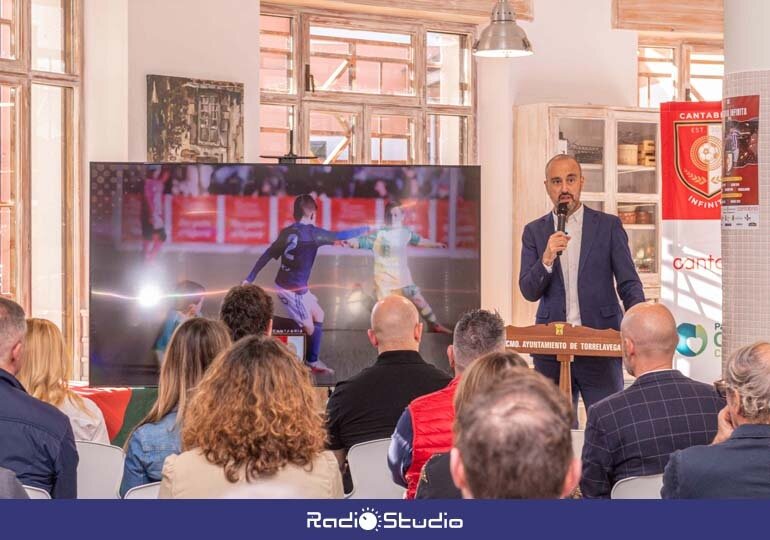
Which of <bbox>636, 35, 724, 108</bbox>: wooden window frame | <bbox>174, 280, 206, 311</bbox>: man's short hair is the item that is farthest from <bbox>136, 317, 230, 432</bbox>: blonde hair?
<bbox>636, 35, 724, 108</bbox>: wooden window frame

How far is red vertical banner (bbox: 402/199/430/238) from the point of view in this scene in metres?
6.39

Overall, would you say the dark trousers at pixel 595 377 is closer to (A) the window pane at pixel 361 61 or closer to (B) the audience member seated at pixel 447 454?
(B) the audience member seated at pixel 447 454

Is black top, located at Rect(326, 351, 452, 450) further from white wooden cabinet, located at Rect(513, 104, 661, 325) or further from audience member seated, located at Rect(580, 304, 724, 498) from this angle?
white wooden cabinet, located at Rect(513, 104, 661, 325)

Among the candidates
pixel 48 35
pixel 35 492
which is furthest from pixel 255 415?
pixel 48 35

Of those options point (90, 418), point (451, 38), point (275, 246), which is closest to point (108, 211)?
point (275, 246)

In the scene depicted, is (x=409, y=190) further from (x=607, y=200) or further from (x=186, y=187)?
(x=607, y=200)

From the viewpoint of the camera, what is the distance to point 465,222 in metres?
6.43

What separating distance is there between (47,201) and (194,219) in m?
1.33

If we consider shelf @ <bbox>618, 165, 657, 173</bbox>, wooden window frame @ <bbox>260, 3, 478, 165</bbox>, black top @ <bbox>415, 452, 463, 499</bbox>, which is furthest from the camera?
shelf @ <bbox>618, 165, 657, 173</bbox>

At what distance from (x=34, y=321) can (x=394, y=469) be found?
4.76 feet

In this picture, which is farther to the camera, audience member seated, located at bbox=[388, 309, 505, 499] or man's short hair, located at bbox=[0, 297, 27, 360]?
man's short hair, located at bbox=[0, 297, 27, 360]

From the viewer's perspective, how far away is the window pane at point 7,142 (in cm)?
680

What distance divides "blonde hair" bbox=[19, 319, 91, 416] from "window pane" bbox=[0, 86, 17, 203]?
3137 millimetres

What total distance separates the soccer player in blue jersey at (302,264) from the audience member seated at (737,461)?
375cm
